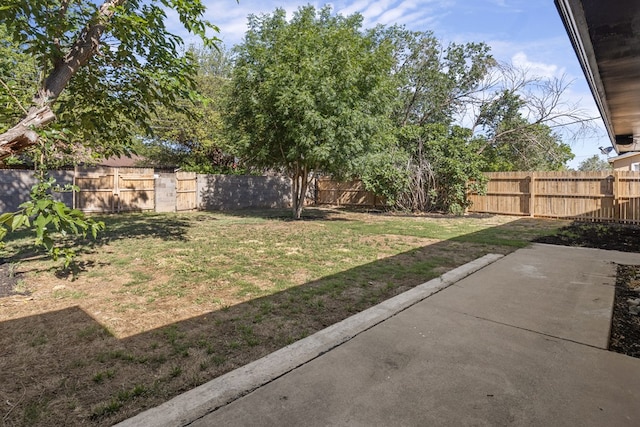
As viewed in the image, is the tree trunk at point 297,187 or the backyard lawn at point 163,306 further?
the tree trunk at point 297,187

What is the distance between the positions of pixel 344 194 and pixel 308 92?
9.67 metres

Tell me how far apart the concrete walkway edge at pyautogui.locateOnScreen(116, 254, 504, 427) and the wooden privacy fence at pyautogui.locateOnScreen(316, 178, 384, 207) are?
538 inches

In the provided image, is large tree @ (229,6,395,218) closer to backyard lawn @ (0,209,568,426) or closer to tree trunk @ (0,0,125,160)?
backyard lawn @ (0,209,568,426)

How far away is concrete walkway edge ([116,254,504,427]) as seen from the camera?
1.75 m

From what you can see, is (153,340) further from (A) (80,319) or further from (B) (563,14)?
(B) (563,14)

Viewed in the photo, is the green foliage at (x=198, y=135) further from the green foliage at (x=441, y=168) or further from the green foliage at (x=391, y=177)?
the green foliage at (x=441, y=168)

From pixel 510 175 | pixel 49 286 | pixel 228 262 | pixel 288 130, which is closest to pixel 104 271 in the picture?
pixel 49 286

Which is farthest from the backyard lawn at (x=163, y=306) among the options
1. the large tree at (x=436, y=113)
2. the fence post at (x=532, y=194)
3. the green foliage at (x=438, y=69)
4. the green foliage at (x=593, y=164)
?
the green foliage at (x=593, y=164)

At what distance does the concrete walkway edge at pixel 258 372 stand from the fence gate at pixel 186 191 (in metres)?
13.0

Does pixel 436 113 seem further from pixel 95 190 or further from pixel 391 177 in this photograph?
pixel 95 190

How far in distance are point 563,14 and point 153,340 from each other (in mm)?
3593

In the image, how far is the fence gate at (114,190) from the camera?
12.2m

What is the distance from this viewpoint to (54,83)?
403 centimetres

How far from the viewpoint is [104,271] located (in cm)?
471
